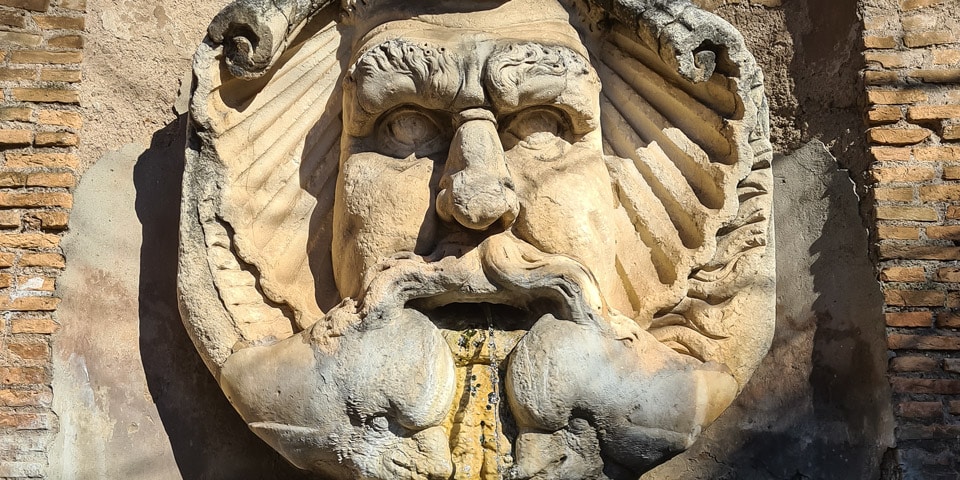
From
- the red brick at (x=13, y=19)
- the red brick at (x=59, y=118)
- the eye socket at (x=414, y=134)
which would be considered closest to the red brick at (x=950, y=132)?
the eye socket at (x=414, y=134)

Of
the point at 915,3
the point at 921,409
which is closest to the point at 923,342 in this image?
the point at 921,409

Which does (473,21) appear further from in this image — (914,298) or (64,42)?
(914,298)

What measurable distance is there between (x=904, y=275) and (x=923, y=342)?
212mm

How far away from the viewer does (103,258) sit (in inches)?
146

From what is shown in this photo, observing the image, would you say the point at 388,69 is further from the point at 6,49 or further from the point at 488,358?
the point at 6,49

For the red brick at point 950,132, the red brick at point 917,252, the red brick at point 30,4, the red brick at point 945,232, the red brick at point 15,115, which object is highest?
the red brick at point 30,4

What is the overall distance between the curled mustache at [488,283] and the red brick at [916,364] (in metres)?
1.03

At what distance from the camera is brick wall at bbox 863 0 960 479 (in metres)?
3.50

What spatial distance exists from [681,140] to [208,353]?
58.7 inches

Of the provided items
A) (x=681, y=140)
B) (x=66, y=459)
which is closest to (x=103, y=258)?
(x=66, y=459)

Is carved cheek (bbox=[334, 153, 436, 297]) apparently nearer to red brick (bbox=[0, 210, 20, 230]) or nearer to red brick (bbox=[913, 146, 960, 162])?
red brick (bbox=[0, 210, 20, 230])

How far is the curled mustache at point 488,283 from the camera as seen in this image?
3.05m

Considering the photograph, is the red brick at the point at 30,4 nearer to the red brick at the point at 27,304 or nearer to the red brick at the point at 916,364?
the red brick at the point at 27,304

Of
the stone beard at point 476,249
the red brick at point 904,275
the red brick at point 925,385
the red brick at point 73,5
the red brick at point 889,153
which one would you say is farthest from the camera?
the red brick at point 73,5
